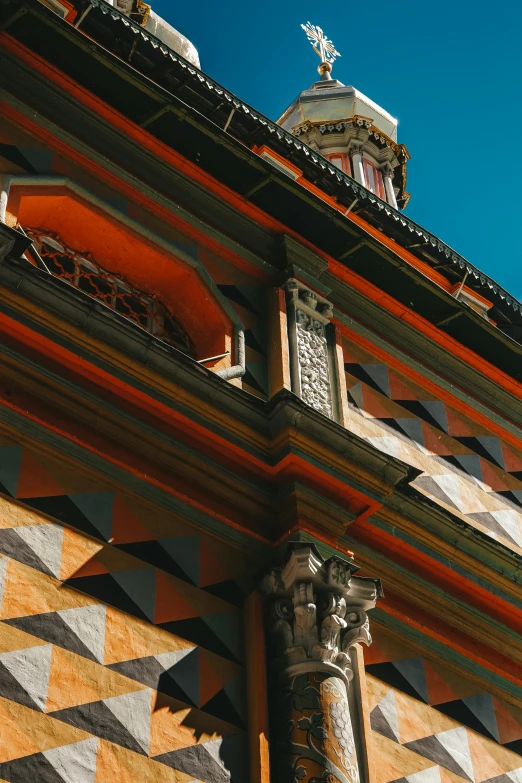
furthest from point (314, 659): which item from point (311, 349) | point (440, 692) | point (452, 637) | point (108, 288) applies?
point (108, 288)

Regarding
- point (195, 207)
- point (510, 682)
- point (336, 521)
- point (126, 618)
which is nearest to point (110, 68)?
point (195, 207)

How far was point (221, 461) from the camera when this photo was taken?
394 inches

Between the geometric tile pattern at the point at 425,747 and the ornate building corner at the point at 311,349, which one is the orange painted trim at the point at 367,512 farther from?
the geometric tile pattern at the point at 425,747

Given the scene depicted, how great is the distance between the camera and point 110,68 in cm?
1151

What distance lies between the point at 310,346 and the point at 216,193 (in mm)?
1789

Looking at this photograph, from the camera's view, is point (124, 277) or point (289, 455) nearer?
point (289, 455)

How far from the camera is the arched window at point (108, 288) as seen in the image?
1091cm

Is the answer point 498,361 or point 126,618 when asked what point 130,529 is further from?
point 498,361

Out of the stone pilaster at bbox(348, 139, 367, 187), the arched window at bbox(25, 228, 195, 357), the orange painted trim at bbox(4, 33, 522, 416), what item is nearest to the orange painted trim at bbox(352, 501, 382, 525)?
the arched window at bbox(25, 228, 195, 357)

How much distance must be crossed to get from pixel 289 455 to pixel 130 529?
5.05 feet

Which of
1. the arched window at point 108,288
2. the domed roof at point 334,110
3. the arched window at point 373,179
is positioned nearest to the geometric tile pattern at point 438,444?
the arched window at point 108,288

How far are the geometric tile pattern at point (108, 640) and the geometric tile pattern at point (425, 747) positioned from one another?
1228mm

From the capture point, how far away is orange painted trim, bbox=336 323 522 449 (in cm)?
1253

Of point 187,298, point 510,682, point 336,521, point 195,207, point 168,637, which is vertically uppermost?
point 195,207
